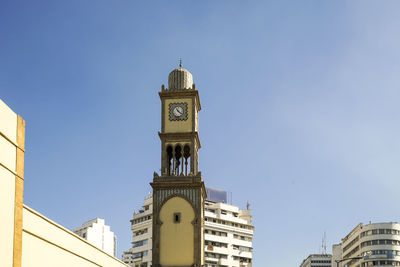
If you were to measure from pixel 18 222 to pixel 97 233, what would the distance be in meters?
154

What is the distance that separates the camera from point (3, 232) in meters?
20.3

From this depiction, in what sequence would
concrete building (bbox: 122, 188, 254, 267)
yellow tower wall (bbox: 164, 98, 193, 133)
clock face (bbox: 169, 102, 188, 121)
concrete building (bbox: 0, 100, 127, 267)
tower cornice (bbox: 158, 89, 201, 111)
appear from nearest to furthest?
concrete building (bbox: 0, 100, 127, 267), yellow tower wall (bbox: 164, 98, 193, 133), clock face (bbox: 169, 102, 188, 121), tower cornice (bbox: 158, 89, 201, 111), concrete building (bbox: 122, 188, 254, 267)

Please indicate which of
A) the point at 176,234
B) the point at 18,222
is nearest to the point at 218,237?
the point at 176,234

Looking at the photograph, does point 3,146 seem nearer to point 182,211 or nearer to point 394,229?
point 182,211

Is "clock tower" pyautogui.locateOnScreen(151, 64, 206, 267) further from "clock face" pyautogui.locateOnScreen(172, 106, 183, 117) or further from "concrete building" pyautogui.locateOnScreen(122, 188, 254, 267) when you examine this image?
"concrete building" pyautogui.locateOnScreen(122, 188, 254, 267)

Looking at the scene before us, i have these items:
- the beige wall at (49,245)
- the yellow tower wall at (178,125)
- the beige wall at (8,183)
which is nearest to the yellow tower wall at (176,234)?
the yellow tower wall at (178,125)

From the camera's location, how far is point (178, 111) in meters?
54.7

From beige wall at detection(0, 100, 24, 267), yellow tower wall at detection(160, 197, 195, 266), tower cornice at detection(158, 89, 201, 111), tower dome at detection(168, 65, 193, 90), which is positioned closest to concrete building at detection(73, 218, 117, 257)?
tower dome at detection(168, 65, 193, 90)

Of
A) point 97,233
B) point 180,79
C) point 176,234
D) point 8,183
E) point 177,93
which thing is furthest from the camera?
point 97,233

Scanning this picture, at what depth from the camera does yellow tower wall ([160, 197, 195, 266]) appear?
50344mm

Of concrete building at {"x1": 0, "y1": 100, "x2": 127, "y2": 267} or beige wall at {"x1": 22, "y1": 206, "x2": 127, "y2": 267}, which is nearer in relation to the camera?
concrete building at {"x1": 0, "y1": 100, "x2": 127, "y2": 267}

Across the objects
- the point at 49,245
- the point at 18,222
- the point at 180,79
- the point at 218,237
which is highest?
the point at 180,79

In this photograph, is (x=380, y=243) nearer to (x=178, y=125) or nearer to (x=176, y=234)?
(x=178, y=125)

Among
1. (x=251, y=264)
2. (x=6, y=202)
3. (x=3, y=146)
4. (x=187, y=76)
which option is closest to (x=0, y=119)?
(x=3, y=146)
